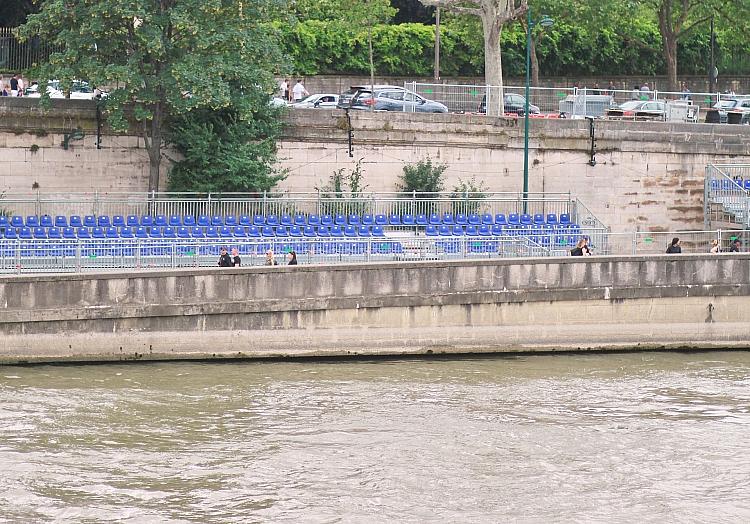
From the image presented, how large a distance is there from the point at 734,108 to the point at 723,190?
6.04m

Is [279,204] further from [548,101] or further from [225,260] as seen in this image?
[548,101]

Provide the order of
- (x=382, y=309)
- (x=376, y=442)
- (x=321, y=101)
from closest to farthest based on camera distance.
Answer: (x=376, y=442) → (x=382, y=309) → (x=321, y=101)

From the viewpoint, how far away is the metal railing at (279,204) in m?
37.8

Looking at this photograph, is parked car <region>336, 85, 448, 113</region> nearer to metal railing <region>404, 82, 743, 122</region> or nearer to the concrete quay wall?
metal railing <region>404, 82, 743, 122</region>

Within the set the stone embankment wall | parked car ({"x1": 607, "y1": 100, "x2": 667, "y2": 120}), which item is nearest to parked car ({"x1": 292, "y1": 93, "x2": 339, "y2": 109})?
the stone embankment wall

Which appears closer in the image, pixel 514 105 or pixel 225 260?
pixel 225 260

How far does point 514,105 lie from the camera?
4528cm

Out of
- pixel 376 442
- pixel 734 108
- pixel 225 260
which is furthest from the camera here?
pixel 734 108

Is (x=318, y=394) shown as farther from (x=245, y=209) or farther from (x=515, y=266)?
(x=245, y=209)

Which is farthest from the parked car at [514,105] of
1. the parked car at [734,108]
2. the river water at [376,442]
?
the river water at [376,442]

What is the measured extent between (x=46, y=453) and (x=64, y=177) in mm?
17732

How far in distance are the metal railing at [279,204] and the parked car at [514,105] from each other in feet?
14.1

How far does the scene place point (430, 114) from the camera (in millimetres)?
41312

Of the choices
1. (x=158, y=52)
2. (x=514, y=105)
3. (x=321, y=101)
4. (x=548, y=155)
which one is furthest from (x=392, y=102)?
(x=158, y=52)
